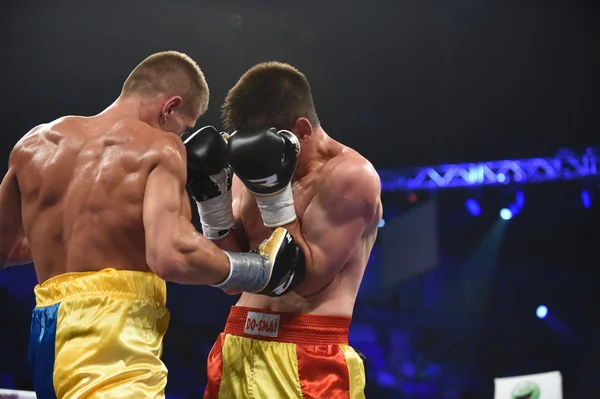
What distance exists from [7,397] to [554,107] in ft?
14.2

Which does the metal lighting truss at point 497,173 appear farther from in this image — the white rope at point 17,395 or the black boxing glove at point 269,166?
the black boxing glove at point 269,166

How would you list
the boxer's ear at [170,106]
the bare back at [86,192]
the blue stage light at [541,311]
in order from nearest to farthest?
the bare back at [86,192]
the boxer's ear at [170,106]
the blue stage light at [541,311]

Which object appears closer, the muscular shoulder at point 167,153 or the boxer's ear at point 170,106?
the muscular shoulder at point 167,153

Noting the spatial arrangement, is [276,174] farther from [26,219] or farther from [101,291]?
[26,219]

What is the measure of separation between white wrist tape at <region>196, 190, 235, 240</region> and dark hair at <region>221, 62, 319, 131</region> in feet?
0.82

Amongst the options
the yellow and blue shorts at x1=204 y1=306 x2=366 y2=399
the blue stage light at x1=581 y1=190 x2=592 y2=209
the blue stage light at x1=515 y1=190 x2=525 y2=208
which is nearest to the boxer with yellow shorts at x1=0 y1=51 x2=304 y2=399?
the yellow and blue shorts at x1=204 y1=306 x2=366 y2=399

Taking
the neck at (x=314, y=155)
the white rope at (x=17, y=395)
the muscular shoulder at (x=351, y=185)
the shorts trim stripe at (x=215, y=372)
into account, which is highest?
the neck at (x=314, y=155)

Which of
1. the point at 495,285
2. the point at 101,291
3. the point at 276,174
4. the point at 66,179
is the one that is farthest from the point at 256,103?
the point at 495,285

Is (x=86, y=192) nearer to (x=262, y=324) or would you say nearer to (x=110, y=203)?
(x=110, y=203)

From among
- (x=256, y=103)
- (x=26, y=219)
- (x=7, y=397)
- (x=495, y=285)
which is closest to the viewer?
(x=26, y=219)

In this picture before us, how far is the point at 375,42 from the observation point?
5.26m

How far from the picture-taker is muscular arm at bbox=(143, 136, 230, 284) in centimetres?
178

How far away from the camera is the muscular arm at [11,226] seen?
2.10 metres

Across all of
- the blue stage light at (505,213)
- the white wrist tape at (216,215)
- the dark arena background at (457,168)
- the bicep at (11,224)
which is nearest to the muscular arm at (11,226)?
the bicep at (11,224)
